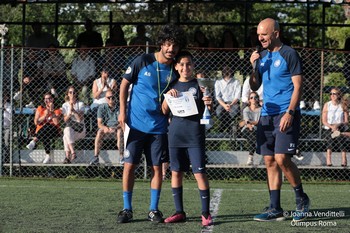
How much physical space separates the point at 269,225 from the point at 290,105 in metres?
1.24

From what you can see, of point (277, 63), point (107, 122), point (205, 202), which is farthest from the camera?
point (107, 122)

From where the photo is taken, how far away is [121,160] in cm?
1430

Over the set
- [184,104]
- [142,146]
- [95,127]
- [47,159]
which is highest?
[184,104]

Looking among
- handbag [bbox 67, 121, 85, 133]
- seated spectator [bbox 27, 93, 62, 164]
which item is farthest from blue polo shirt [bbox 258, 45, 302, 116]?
seated spectator [bbox 27, 93, 62, 164]

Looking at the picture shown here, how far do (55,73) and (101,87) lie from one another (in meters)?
1.72

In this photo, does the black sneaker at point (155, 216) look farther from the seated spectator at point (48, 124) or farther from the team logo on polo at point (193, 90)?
the seated spectator at point (48, 124)

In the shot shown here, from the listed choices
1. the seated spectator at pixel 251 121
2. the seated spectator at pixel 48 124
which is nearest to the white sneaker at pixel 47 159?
the seated spectator at pixel 48 124

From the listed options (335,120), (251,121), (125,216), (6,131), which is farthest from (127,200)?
(335,120)

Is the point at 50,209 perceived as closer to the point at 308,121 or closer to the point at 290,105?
the point at 290,105

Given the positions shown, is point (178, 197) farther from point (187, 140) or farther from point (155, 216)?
point (187, 140)

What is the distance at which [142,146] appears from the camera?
29.2 feet

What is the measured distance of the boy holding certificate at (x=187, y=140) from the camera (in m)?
8.51

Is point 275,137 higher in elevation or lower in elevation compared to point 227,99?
lower

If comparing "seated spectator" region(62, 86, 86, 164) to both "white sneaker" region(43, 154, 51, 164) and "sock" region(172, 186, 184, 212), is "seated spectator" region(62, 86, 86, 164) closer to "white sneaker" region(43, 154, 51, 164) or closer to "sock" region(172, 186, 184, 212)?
"white sneaker" region(43, 154, 51, 164)
